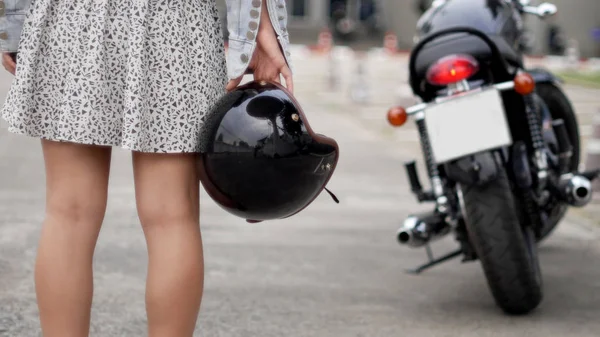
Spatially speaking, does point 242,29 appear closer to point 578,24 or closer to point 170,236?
point 170,236

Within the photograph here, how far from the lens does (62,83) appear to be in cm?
288

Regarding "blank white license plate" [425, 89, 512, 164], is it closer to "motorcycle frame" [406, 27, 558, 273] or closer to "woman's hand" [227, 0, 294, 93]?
"motorcycle frame" [406, 27, 558, 273]

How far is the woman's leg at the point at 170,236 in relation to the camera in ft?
9.43

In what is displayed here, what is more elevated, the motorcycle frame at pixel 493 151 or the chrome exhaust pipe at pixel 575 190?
the motorcycle frame at pixel 493 151

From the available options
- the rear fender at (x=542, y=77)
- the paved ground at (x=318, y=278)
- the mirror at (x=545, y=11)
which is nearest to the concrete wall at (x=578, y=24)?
the paved ground at (x=318, y=278)

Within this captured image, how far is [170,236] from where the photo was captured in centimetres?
290

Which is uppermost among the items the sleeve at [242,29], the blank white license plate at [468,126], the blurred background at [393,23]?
the sleeve at [242,29]

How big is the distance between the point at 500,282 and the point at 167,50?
203 cm

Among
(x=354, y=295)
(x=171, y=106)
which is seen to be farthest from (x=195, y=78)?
(x=354, y=295)

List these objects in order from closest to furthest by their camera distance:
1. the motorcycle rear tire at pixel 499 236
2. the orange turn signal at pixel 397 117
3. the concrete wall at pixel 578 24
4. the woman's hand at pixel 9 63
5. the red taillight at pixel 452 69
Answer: the woman's hand at pixel 9 63 → the motorcycle rear tire at pixel 499 236 → the red taillight at pixel 452 69 → the orange turn signal at pixel 397 117 → the concrete wall at pixel 578 24

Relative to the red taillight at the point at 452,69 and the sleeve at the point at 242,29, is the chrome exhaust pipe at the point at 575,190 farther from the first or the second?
the sleeve at the point at 242,29

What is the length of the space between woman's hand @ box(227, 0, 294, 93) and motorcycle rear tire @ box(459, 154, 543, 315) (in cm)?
156

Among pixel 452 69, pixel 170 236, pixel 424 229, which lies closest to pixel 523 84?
pixel 452 69

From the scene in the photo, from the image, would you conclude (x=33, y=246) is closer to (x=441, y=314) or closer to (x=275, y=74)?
(x=441, y=314)
